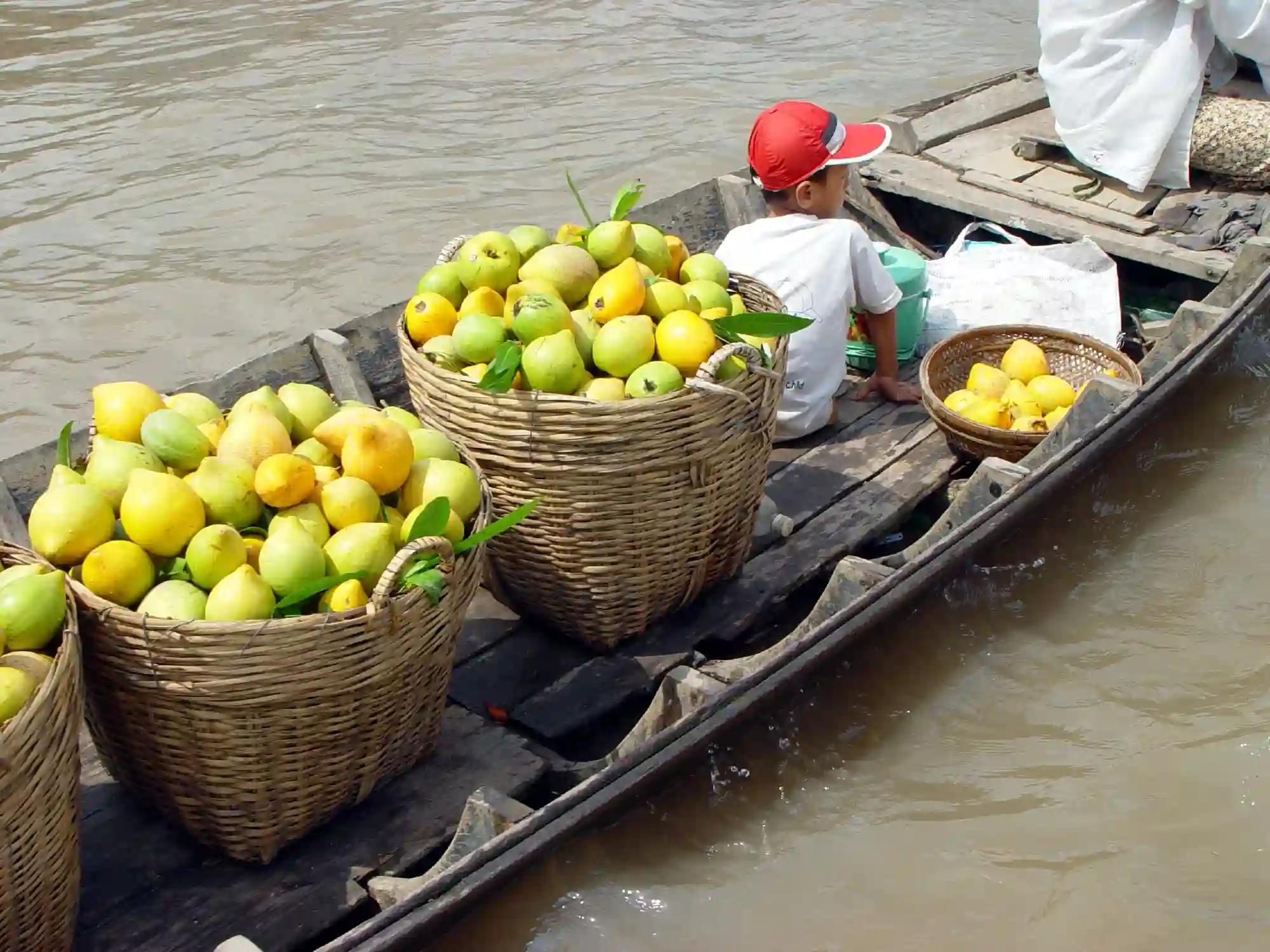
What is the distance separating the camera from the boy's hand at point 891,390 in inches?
146

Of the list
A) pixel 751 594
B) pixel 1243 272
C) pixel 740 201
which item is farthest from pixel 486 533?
pixel 1243 272

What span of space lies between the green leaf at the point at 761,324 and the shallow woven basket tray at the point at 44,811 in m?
1.36

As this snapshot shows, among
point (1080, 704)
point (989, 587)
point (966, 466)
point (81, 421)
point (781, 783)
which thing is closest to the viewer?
point (781, 783)

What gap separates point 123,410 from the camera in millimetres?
2223

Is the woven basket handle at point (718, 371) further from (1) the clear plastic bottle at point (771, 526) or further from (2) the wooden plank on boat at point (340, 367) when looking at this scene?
(2) the wooden plank on boat at point (340, 367)

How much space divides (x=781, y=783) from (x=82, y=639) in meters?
1.23

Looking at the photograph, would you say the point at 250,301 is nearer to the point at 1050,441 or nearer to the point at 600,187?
the point at 600,187

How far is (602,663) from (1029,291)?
219 cm

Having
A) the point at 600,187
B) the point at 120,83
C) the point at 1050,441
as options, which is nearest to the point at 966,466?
the point at 1050,441

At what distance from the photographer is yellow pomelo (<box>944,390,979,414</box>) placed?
339cm

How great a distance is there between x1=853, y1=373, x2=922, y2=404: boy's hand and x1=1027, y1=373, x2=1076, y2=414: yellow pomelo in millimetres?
343

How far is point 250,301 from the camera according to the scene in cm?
565

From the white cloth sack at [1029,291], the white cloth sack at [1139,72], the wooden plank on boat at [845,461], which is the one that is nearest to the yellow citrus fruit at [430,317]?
the wooden plank on boat at [845,461]

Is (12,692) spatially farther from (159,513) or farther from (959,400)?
(959,400)
